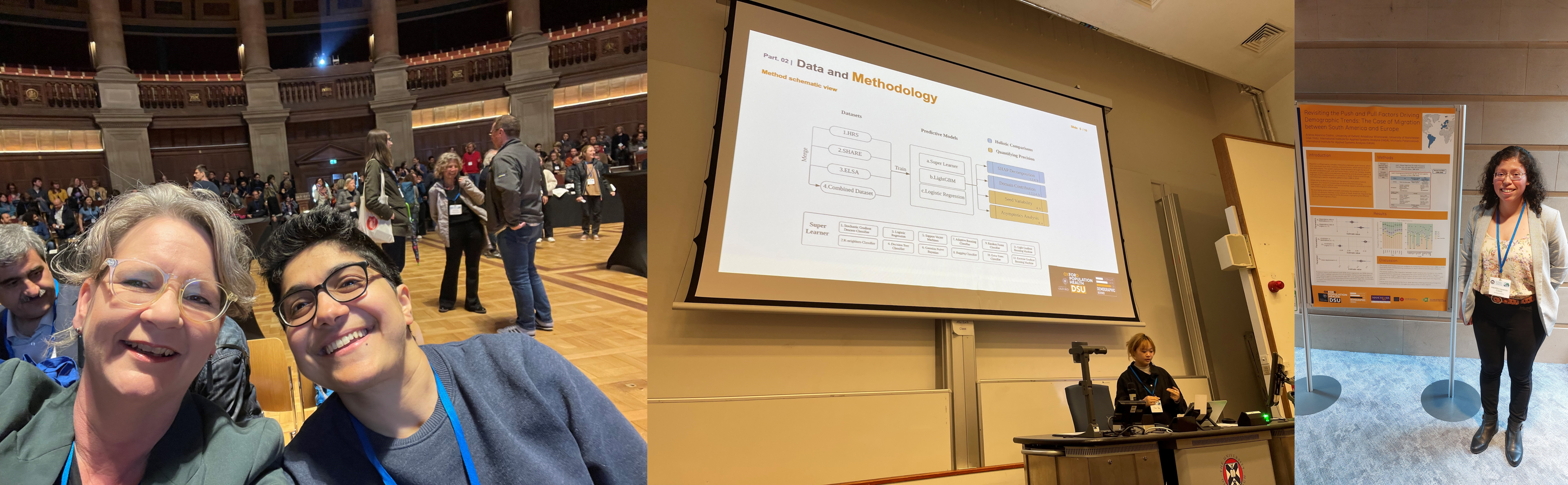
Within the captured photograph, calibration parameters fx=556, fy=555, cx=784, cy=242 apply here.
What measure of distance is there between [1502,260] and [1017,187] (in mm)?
1418

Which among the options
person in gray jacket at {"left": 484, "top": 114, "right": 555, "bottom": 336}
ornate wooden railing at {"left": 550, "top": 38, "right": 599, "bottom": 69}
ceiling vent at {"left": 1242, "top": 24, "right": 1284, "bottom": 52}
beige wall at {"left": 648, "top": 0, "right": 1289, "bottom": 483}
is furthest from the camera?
ceiling vent at {"left": 1242, "top": 24, "right": 1284, "bottom": 52}

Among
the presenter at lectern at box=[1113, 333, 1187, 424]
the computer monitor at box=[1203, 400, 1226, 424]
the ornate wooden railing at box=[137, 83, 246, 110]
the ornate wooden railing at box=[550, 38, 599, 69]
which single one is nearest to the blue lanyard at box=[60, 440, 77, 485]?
the ornate wooden railing at box=[137, 83, 246, 110]

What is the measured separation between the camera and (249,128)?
734mm

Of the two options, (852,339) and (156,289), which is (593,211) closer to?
(156,289)

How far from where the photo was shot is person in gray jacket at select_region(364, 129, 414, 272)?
753 millimetres

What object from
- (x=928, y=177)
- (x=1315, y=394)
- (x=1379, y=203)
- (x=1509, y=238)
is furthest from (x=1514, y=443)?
(x=928, y=177)

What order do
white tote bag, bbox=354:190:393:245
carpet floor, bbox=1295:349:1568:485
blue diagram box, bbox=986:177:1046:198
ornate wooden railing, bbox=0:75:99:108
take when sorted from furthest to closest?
blue diagram box, bbox=986:177:1046:198 → carpet floor, bbox=1295:349:1568:485 → white tote bag, bbox=354:190:393:245 → ornate wooden railing, bbox=0:75:99:108

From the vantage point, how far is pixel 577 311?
947 mm

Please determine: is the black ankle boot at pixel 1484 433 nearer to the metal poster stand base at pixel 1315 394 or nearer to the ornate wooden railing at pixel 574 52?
the metal poster stand base at pixel 1315 394

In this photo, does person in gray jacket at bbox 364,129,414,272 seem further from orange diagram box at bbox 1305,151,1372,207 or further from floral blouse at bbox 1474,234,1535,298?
floral blouse at bbox 1474,234,1535,298

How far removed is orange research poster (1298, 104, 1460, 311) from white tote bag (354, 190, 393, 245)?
1750 millimetres

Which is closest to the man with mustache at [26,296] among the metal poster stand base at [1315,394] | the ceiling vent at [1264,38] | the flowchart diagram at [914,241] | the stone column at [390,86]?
the stone column at [390,86]

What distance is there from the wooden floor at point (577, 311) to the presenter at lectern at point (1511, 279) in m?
1.90

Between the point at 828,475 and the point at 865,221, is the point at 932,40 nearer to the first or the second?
the point at 865,221
